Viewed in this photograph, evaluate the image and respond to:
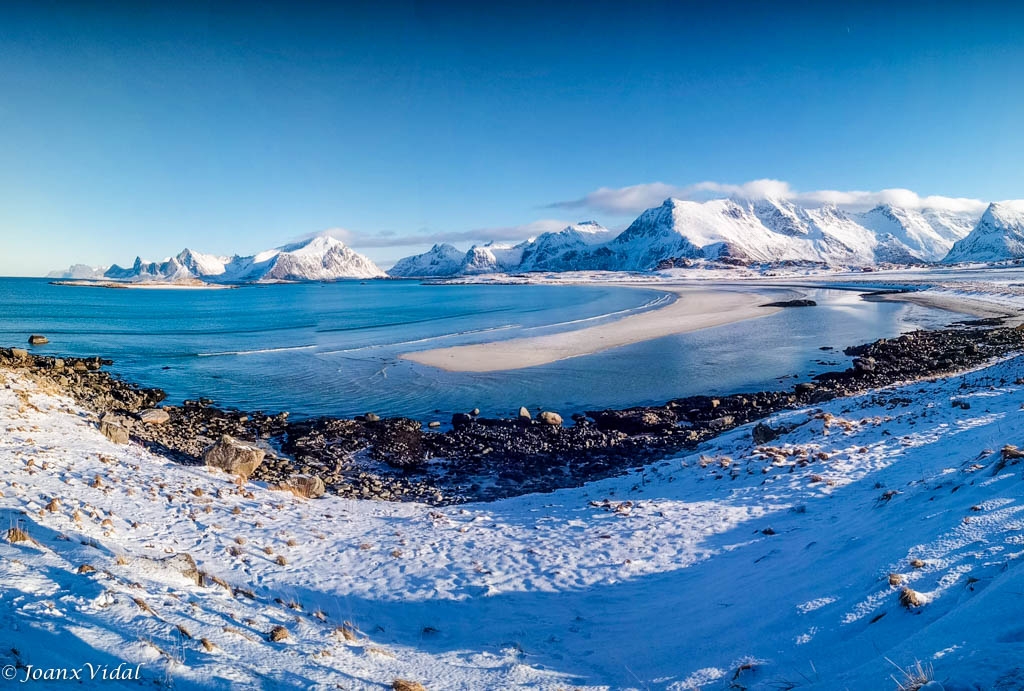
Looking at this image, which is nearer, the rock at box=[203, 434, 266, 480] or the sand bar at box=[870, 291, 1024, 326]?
the rock at box=[203, 434, 266, 480]

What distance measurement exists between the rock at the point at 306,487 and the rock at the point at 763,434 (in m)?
12.5

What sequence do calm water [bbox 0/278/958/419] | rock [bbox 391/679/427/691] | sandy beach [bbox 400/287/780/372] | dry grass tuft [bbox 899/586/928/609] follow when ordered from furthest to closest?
sandy beach [bbox 400/287/780/372] → calm water [bbox 0/278/958/419] → rock [bbox 391/679/427/691] → dry grass tuft [bbox 899/586/928/609]

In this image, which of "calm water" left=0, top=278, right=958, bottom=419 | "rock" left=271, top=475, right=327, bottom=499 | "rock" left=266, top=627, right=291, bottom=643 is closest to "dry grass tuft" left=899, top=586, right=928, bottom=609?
"rock" left=266, top=627, right=291, bottom=643

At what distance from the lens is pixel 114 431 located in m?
15.5

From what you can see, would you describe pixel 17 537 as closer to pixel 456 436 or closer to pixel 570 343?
pixel 456 436

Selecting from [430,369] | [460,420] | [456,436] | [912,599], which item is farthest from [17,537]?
[430,369]

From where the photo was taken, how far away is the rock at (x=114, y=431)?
49.8 feet

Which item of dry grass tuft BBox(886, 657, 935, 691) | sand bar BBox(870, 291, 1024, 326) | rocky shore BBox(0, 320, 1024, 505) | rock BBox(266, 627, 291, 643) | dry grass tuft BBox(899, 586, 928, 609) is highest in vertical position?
sand bar BBox(870, 291, 1024, 326)

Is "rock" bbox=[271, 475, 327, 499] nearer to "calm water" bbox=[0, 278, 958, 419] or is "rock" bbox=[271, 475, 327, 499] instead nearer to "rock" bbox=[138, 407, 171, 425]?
"calm water" bbox=[0, 278, 958, 419]

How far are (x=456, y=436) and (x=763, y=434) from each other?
1037 cm

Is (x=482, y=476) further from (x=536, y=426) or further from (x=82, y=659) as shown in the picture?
(x=82, y=659)

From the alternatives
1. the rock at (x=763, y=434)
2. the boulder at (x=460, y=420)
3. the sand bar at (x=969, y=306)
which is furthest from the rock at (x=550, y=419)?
the sand bar at (x=969, y=306)

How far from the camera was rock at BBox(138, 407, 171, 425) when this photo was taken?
64.4 feet

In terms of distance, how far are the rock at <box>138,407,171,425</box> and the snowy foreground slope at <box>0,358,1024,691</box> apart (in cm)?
569
